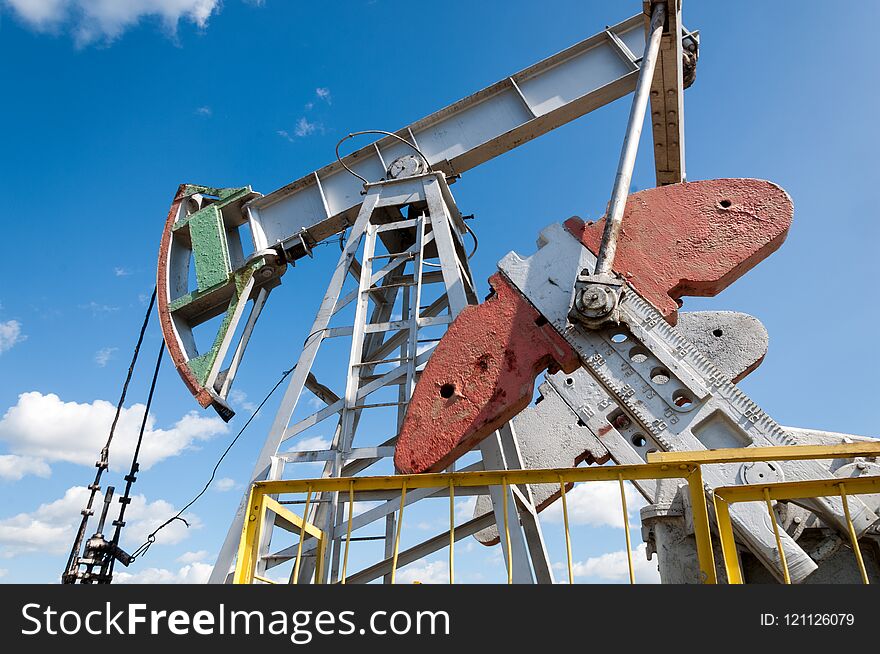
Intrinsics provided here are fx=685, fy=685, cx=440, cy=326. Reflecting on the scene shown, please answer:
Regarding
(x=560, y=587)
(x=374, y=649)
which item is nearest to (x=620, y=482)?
(x=560, y=587)

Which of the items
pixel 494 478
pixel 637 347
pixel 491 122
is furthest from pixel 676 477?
pixel 491 122

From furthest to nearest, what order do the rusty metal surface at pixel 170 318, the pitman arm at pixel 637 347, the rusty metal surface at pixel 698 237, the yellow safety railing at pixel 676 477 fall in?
the rusty metal surface at pixel 170 318 → the rusty metal surface at pixel 698 237 → the pitman arm at pixel 637 347 → the yellow safety railing at pixel 676 477

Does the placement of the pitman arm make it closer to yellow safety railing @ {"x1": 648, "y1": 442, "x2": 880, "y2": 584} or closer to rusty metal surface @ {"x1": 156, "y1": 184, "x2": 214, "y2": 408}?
yellow safety railing @ {"x1": 648, "y1": 442, "x2": 880, "y2": 584}

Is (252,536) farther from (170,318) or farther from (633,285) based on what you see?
(170,318)

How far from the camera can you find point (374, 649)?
7.93ft

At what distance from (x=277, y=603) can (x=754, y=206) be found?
3.89 metres

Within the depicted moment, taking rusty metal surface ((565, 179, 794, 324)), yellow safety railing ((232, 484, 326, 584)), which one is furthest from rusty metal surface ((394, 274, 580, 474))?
yellow safety railing ((232, 484, 326, 584))

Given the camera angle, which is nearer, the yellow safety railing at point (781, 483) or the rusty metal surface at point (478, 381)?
the yellow safety railing at point (781, 483)

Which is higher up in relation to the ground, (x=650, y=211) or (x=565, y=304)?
(x=650, y=211)

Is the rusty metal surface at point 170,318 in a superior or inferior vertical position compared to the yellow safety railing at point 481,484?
superior

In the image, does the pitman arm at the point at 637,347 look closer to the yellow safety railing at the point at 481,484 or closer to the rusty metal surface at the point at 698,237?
the rusty metal surface at the point at 698,237

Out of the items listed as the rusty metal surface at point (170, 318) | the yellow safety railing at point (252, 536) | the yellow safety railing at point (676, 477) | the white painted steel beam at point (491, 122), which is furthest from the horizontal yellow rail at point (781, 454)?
the rusty metal surface at point (170, 318)

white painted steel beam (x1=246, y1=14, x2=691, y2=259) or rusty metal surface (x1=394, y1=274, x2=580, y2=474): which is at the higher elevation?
white painted steel beam (x1=246, y1=14, x2=691, y2=259)

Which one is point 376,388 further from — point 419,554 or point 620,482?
point 620,482
